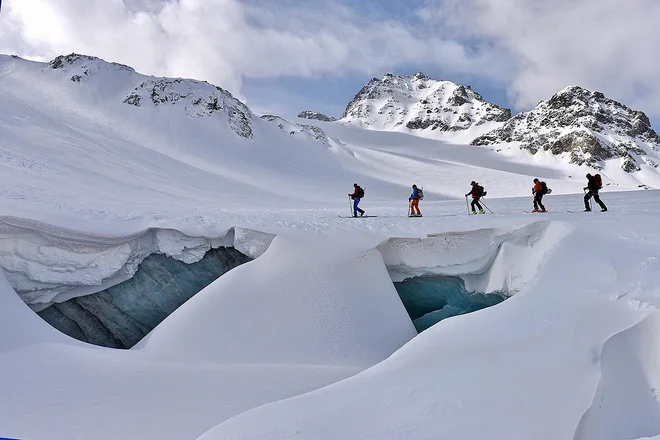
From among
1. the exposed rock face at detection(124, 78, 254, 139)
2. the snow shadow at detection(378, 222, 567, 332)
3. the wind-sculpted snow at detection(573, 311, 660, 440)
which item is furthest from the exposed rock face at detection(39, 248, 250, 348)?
the exposed rock face at detection(124, 78, 254, 139)

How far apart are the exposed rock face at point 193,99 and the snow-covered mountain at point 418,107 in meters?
66.1

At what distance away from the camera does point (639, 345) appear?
437cm

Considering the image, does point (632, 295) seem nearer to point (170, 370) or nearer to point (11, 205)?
point (170, 370)

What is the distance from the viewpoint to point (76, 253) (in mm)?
7668

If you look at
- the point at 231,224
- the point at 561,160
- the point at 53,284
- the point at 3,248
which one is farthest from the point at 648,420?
the point at 561,160

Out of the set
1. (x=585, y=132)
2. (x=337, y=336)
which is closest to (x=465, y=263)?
(x=337, y=336)

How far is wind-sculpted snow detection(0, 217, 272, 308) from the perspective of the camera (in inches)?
288

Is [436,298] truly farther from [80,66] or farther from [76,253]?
[80,66]

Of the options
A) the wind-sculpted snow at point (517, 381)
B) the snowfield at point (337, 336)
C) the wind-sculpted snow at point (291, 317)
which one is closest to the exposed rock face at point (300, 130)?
the snowfield at point (337, 336)

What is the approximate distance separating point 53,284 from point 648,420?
8.95 meters

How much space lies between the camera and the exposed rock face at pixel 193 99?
1724 inches

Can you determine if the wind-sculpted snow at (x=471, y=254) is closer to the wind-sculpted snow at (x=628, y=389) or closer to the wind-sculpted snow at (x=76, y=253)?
the wind-sculpted snow at (x=76, y=253)

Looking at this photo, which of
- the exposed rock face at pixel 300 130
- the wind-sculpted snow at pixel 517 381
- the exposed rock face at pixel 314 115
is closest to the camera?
the wind-sculpted snow at pixel 517 381

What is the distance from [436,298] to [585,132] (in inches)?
3268
